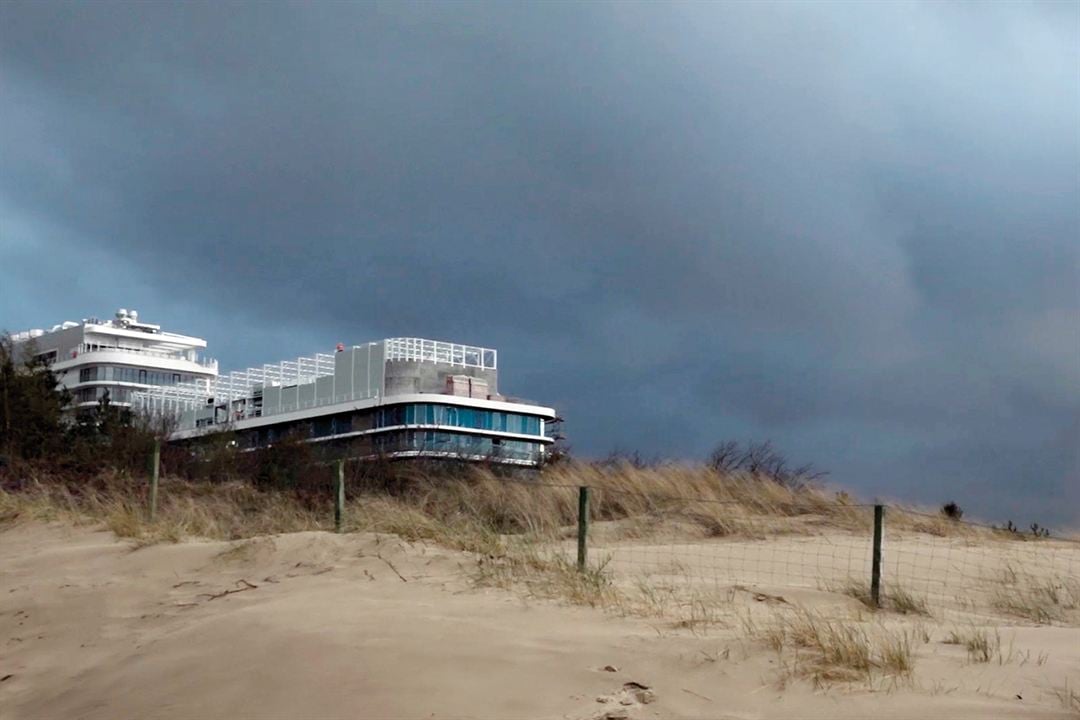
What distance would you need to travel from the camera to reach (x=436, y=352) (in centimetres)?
7731

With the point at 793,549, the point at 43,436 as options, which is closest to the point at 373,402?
the point at 43,436

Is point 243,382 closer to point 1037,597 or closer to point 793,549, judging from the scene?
point 793,549

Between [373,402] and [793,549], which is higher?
[373,402]

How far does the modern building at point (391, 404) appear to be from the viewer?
2800 inches

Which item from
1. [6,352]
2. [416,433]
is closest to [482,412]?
[416,433]

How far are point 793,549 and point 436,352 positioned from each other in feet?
204

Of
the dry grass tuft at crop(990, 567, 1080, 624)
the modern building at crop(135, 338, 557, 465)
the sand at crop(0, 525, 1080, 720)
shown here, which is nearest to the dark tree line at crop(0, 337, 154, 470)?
the sand at crop(0, 525, 1080, 720)

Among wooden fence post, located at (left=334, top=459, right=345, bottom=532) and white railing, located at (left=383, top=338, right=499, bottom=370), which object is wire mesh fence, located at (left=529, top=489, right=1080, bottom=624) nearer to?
wooden fence post, located at (left=334, top=459, right=345, bottom=532)

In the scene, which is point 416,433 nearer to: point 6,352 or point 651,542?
point 6,352

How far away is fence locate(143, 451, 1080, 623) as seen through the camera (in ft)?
38.1

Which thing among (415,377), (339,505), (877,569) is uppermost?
(415,377)

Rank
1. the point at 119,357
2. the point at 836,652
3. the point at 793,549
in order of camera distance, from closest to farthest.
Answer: the point at 836,652 → the point at 793,549 → the point at 119,357

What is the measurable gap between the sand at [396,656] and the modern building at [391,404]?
2223 inches

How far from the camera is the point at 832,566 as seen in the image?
48.6ft
